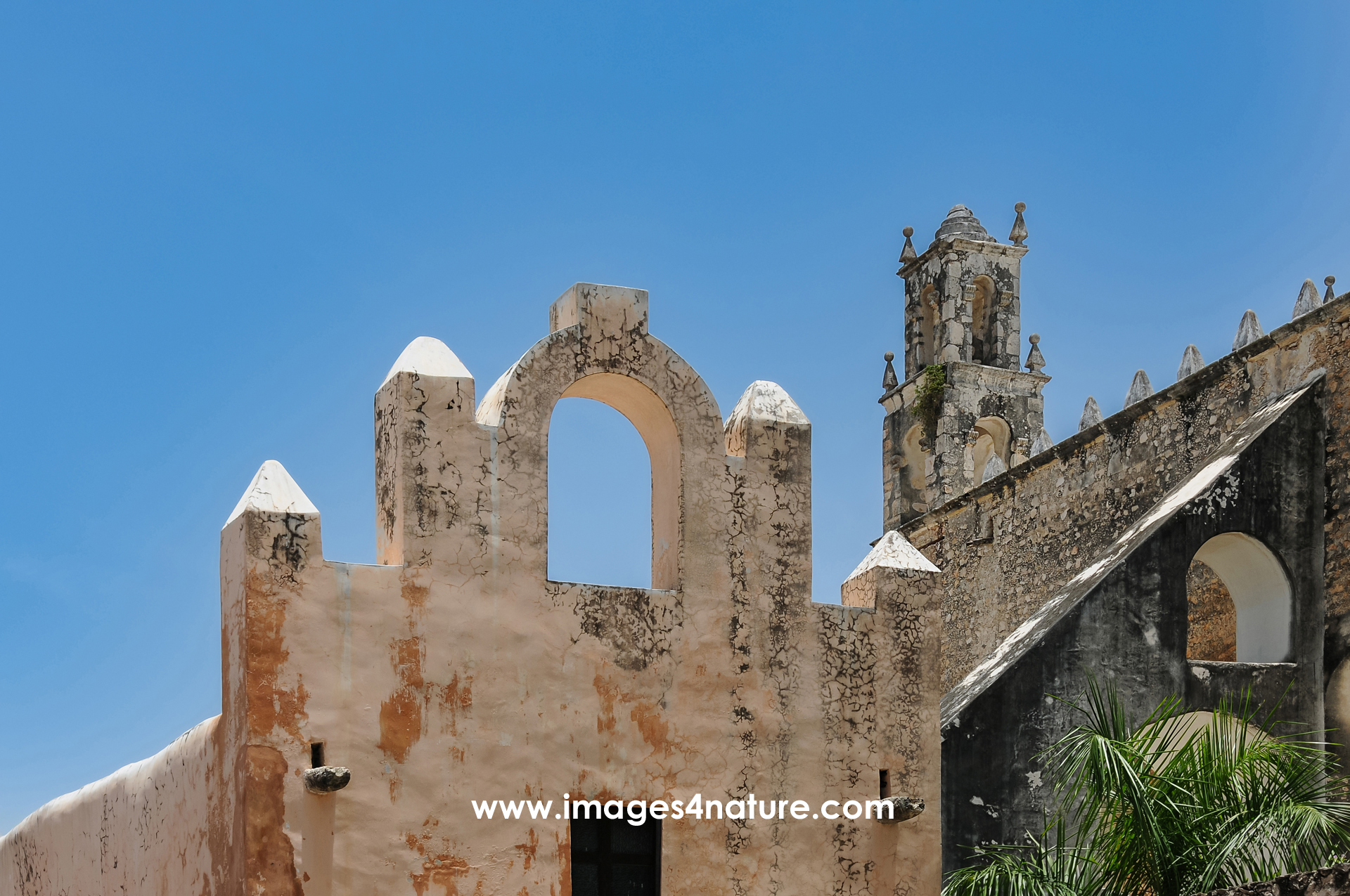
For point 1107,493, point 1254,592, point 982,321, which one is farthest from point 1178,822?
point 982,321

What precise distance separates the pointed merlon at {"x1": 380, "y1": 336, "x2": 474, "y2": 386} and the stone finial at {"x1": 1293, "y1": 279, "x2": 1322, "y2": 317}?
9690 mm

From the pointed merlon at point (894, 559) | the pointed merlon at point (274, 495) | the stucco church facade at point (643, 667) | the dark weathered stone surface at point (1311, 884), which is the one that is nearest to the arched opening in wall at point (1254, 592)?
the stucco church facade at point (643, 667)

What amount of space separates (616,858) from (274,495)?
2697 mm

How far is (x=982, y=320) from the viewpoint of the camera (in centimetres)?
2409

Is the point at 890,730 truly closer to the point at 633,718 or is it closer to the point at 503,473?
the point at 633,718

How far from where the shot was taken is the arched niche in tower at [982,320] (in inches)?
933

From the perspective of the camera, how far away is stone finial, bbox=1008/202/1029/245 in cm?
2383

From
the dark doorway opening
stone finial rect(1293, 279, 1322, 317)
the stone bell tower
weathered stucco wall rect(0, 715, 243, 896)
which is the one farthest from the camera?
the stone bell tower

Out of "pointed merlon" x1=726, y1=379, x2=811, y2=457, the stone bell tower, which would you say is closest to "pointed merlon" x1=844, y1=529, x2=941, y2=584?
"pointed merlon" x1=726, y1=379, x2=811, y2=457

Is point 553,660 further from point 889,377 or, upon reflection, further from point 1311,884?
point 889,377

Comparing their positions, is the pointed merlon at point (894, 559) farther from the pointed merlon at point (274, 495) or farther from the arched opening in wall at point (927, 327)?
the arched opening in wall at point (927, 327)

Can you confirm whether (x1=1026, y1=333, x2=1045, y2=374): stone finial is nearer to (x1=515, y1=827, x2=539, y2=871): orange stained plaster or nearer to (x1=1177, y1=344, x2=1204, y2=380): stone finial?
(x1=1177, y1=344, x2=1204, y2=380): stone finial

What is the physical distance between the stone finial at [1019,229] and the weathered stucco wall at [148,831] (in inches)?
655

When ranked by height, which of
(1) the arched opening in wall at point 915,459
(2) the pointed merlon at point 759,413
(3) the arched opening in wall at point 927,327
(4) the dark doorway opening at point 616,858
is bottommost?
(4) the dark doorway opening at point 616,858
